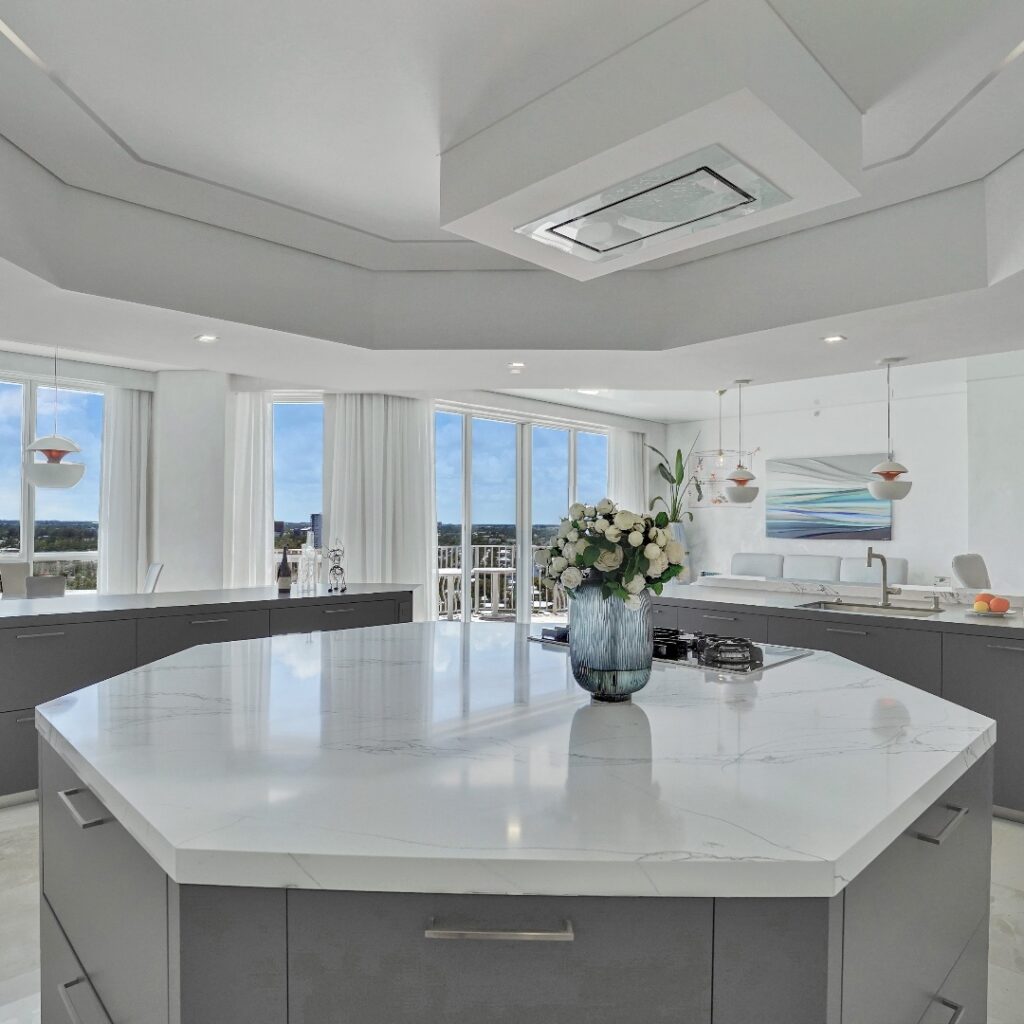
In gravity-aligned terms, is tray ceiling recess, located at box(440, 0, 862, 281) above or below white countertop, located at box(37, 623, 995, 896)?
above

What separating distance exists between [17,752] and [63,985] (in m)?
2.19

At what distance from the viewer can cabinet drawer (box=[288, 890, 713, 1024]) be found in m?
0.91

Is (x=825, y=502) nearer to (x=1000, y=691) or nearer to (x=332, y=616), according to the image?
(x=1000, y=691)

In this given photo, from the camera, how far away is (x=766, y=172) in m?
1.67

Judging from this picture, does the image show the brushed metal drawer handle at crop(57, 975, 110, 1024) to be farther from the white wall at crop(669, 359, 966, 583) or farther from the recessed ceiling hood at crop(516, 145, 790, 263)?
the white wall at crop(669, 359, 966, 583)

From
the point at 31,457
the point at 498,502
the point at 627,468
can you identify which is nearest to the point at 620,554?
the point at 31,457

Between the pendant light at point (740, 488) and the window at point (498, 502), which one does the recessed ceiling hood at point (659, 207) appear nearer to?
the pendant light at point (740, 488)

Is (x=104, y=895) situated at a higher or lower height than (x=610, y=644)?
Answer: lower

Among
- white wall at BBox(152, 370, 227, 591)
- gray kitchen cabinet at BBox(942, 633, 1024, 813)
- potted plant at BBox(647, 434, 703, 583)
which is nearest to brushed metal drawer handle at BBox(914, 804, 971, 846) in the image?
gray kitchen cabinet at BBox(942, 633, 1024, 813)

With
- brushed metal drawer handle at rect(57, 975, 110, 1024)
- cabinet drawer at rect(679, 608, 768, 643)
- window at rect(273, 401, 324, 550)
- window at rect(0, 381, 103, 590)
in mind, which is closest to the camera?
brushed metal drawer handle at rect(57, 975, 110, 1024)

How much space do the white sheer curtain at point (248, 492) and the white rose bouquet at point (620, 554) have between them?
483 cm

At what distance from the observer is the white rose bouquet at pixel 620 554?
1.67m

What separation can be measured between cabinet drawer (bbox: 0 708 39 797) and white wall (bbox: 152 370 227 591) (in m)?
2.64

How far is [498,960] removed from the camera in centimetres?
92
